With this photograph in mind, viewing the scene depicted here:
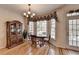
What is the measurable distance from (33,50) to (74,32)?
82 centimetres

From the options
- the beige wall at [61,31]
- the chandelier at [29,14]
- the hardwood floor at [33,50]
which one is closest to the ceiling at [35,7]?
the chandelier at [29,14]

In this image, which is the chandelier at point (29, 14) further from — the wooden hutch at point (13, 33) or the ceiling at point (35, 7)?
the wooden hutch at point (13, 33)

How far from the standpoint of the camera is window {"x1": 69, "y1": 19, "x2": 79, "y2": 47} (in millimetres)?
1971

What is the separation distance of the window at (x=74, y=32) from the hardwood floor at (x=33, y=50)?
0.57 ft

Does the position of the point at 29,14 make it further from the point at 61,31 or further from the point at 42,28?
the point at 61,31

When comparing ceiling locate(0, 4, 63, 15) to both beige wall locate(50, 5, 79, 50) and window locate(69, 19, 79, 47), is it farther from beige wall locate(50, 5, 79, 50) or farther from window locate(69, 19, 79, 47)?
window locate(69, 19, 79, 47)

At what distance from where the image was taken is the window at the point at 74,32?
6.47 feet

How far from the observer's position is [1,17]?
1.95m

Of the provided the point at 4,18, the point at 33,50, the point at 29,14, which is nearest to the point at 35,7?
the point at 29,14

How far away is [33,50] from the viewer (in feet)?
6.62

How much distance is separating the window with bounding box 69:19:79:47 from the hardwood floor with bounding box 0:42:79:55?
175 millimetres

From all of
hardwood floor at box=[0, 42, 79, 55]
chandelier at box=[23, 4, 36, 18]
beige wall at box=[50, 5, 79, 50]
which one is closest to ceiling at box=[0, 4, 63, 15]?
chandelier at box=[23, 4, 36, 18]
